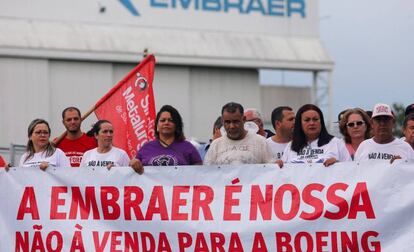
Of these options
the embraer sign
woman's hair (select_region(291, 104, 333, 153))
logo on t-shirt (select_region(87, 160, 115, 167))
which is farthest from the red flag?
the embraer sign

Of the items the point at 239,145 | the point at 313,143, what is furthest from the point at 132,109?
the point at 313,143

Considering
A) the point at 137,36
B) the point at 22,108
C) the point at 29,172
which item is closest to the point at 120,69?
the point at 137,36

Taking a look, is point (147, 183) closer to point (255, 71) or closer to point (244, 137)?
point (244, 137)

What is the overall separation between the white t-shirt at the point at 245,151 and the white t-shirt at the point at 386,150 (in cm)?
80

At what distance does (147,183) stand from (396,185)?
214cm

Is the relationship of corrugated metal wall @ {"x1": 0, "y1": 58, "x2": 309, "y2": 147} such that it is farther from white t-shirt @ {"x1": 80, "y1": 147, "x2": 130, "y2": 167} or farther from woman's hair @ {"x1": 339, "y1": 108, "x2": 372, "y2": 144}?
woman's hair @ {"x1": 339, "y1": 108, "x2": 372, "y2": 144}

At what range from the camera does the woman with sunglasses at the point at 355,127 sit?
36.1 feet

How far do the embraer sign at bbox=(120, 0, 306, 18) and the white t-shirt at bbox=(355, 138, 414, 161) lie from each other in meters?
22.4

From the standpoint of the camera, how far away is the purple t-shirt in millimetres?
10312

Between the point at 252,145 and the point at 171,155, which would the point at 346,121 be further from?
the point at 171,155

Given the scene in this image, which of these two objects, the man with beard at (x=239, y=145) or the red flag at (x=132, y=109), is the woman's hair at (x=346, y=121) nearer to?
the man with beard at (x=239, y=145)

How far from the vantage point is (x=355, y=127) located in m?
11.0

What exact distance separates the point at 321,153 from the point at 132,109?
5448 mm

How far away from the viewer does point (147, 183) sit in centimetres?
1023
